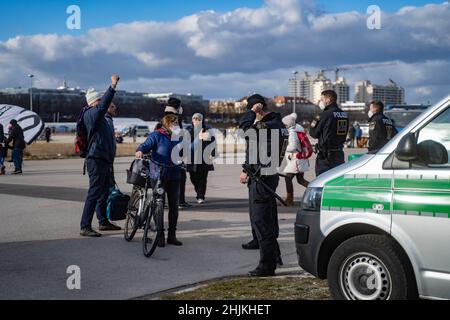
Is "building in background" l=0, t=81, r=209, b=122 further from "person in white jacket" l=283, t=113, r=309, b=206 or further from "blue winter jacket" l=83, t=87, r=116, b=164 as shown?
"blue winter jacket" l=83, t=87, r=116, b=164

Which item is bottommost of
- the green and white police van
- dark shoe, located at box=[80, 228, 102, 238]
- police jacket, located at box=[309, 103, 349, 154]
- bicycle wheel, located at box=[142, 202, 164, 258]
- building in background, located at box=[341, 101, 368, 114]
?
dark shoe, located at box=[80, 228, 102, 238]

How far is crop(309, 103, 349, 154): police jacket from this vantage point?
9.32m

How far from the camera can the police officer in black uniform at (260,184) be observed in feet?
21.1

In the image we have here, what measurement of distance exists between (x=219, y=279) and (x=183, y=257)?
1091mm

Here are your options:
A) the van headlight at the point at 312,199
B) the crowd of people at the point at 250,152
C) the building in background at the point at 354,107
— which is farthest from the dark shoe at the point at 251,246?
the building in background at the point at 354,107

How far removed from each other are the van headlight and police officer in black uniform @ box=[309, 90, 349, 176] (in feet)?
13.8

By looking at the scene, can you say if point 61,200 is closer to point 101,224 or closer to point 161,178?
point 101,224

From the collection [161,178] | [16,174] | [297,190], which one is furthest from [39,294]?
[16,174]

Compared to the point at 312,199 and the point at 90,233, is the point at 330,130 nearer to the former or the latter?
the point at 90,233

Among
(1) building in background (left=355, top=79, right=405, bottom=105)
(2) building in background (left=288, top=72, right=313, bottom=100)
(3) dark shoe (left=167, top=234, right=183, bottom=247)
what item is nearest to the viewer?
(3) dark shoe (left=167, top=234, right=183, bottom=247)

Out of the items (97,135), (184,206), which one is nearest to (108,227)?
(97,135)

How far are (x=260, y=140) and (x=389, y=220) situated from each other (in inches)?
84.7

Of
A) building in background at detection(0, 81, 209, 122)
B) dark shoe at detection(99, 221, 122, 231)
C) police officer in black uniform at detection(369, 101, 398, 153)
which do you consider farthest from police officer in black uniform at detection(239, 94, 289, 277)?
building in background at detection(0, 81, 209, 122)

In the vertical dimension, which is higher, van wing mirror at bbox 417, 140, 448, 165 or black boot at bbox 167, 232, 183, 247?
van wing mirror at bbox 417, 140, 448, 165
